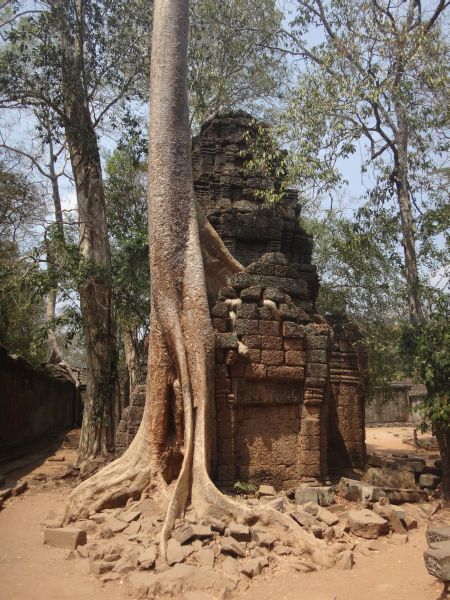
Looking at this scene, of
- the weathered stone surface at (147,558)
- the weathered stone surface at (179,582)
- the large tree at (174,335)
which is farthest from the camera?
the large tree at (174,335)

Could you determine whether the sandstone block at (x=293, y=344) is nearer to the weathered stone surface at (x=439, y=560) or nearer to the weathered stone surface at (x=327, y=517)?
the weathered stone surface at (x=327, y=517)

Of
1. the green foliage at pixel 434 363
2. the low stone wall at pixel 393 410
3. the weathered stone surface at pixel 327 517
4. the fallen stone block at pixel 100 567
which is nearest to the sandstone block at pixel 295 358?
the green foliage at pixel 434 363

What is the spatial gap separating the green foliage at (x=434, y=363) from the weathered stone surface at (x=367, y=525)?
1.55m

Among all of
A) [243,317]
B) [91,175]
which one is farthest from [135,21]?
[243,317]

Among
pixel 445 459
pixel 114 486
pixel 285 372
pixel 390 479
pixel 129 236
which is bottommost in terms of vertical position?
pixel 390 479

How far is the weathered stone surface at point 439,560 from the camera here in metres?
3.29

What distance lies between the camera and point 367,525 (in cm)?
482

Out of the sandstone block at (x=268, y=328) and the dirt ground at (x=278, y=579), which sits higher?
the sandstone block at (x=268, y=328)

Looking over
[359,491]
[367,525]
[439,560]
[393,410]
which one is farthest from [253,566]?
[393,410]

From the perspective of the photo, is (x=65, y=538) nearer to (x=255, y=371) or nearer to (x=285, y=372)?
(x=255, y=371)

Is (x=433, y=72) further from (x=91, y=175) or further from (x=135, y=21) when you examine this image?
(x=135, y=21)

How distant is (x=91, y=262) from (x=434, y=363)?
573 cm

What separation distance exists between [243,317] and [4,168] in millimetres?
9251

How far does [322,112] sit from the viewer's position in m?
7.21
